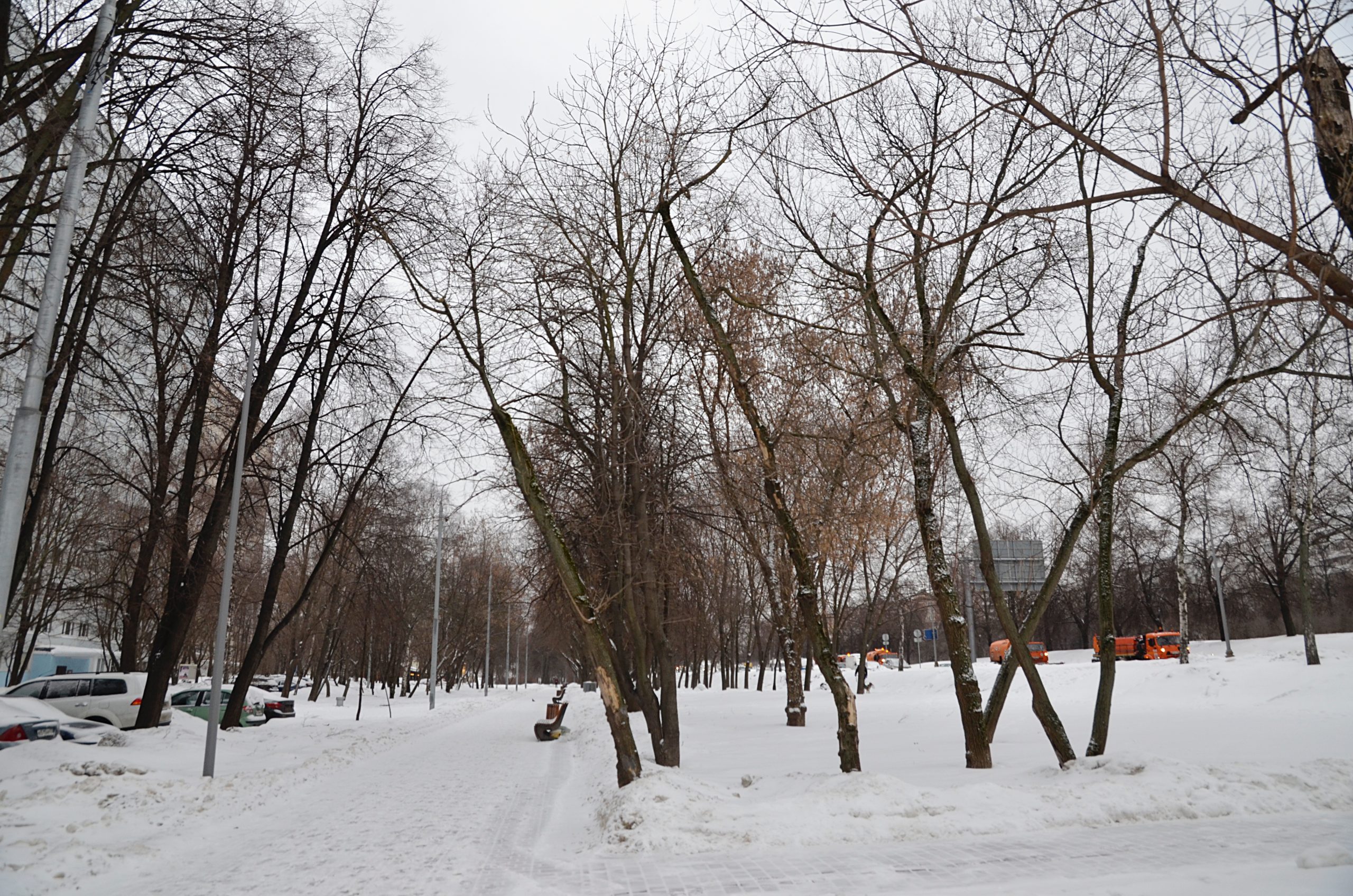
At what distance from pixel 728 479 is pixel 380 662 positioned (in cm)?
6286

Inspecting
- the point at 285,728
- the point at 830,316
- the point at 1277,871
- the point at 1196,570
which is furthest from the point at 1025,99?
the point at 1196,570

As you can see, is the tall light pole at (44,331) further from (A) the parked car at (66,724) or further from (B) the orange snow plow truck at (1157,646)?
(B) the orange snow plow truck at (1157,646)

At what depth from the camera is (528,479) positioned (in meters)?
11.4

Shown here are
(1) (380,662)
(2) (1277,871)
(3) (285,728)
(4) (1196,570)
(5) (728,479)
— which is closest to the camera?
(2) (1277,871)

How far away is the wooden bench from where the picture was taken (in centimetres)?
2242

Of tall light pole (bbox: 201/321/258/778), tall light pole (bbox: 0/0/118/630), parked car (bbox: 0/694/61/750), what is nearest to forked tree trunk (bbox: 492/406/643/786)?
tall light pole (bbox: 0/0/118/630)

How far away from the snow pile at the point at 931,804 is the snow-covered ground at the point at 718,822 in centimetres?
3

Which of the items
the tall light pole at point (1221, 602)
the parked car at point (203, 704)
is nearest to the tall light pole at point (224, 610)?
the parked car at point (203, 704)

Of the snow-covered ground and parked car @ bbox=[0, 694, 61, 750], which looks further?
parked car @ bbox=[0, 694, 61, 750]

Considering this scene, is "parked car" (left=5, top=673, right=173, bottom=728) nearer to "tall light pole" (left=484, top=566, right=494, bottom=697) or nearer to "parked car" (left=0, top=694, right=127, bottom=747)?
"parked car" (left=0, top=694, right=127, bottom=747)

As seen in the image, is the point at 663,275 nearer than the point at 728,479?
No

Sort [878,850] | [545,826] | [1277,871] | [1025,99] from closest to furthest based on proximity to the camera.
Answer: [1025,99]
[1277,871]
[878,850]
[545,826]

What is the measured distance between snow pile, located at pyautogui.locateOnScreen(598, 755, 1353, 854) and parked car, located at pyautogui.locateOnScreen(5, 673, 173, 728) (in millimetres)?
19195

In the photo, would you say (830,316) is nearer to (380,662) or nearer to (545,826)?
(545,826)
